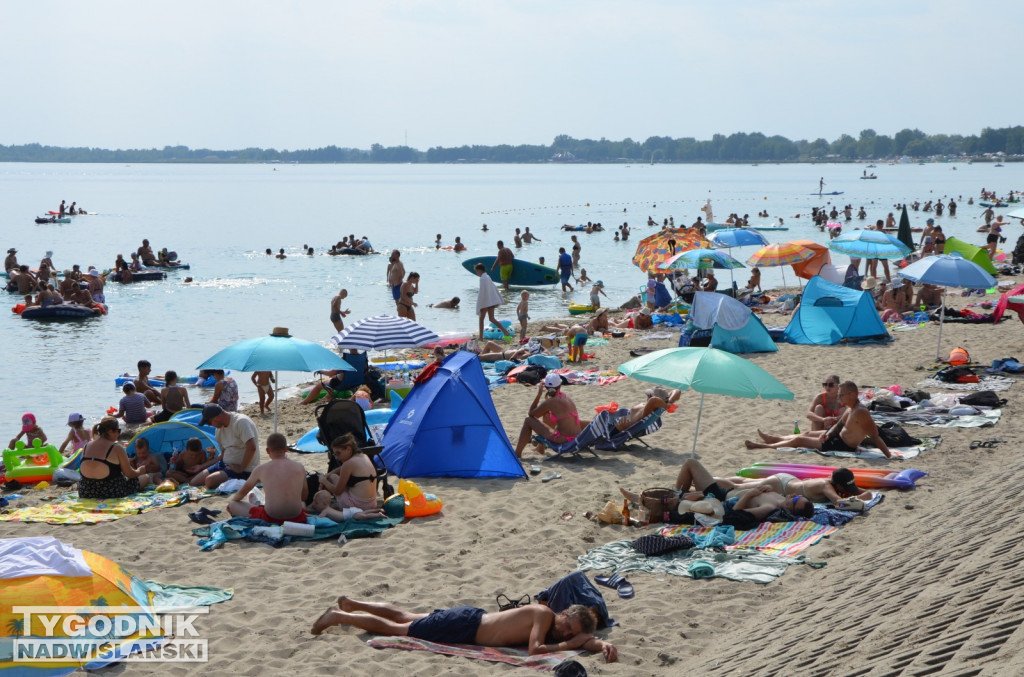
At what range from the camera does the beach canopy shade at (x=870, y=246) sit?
18859 mm

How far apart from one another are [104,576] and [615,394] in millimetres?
8422

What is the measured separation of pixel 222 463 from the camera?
9.14 metres

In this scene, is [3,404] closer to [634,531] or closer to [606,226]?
[634,531]

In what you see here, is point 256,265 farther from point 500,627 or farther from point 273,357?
point 500,627

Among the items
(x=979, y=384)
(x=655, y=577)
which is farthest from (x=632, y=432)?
(x=979, y=384)

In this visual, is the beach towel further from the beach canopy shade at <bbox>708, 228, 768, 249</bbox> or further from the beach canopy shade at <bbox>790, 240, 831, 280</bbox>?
the beach canopy shade at <bbox>708, 228, 768, 249</bbox>

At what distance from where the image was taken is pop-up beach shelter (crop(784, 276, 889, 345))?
15.9m

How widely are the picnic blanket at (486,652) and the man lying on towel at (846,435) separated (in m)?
5.15

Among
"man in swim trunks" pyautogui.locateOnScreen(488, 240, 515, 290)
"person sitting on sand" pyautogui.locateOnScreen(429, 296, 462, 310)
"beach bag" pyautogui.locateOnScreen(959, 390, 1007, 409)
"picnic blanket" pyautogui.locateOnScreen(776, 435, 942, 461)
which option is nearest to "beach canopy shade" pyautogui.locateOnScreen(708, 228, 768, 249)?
"man in swim trunks" pyautogui.locateOnScreen(488, 240, 515, 290)

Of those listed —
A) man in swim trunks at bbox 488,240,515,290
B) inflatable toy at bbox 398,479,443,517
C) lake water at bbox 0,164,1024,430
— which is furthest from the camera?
man in swim trunks at bbox 488,240,515,290

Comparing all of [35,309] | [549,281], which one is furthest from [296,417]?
[549,281]

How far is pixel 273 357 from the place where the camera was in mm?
9391

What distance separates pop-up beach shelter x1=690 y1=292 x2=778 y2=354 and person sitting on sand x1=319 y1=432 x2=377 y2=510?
8101 mm

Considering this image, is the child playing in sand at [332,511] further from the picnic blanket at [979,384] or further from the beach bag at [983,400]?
the picnic blanket at [979,384]
